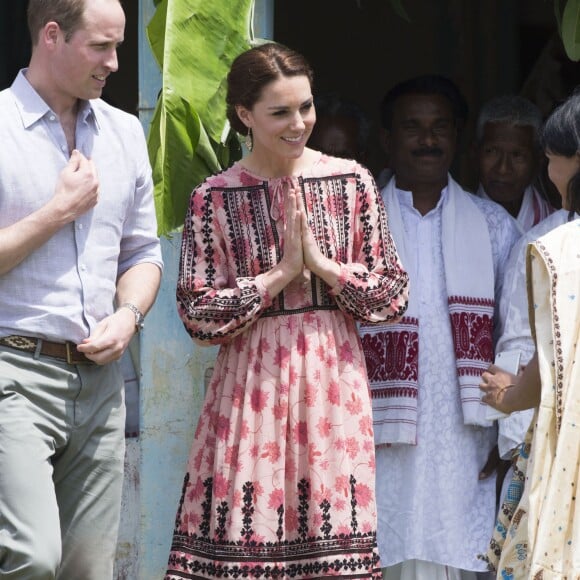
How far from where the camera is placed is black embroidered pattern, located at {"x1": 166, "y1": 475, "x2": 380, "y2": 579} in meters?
4.57

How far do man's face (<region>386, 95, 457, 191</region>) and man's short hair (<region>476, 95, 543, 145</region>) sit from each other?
0.31 meters

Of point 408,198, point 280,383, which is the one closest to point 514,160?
point 408,198

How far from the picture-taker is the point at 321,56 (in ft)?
28.3

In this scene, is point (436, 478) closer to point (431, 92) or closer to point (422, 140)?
point (422, 140)

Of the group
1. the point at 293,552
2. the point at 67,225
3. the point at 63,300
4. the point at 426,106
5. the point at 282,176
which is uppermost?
the point at 426,106

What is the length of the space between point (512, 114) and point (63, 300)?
262 cm

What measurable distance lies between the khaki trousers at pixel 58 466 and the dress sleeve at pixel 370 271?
80 cm

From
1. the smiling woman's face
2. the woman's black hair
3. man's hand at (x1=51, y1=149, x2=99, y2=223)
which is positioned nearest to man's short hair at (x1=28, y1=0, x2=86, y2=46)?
man's hand at (x1=51, y1=149, x2=99, y2=223)

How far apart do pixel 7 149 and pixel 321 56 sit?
15.4ft

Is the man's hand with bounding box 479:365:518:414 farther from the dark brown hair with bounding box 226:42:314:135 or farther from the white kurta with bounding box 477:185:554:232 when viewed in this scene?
the white kurta with bounding box 477:185:554:232

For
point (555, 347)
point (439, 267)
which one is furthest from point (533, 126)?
point (555, 347)

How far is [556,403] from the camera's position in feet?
13.4

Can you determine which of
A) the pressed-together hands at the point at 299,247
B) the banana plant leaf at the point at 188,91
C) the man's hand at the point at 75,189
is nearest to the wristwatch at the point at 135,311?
the man's hand at the point at 75,189

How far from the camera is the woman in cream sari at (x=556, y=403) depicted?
403cm
